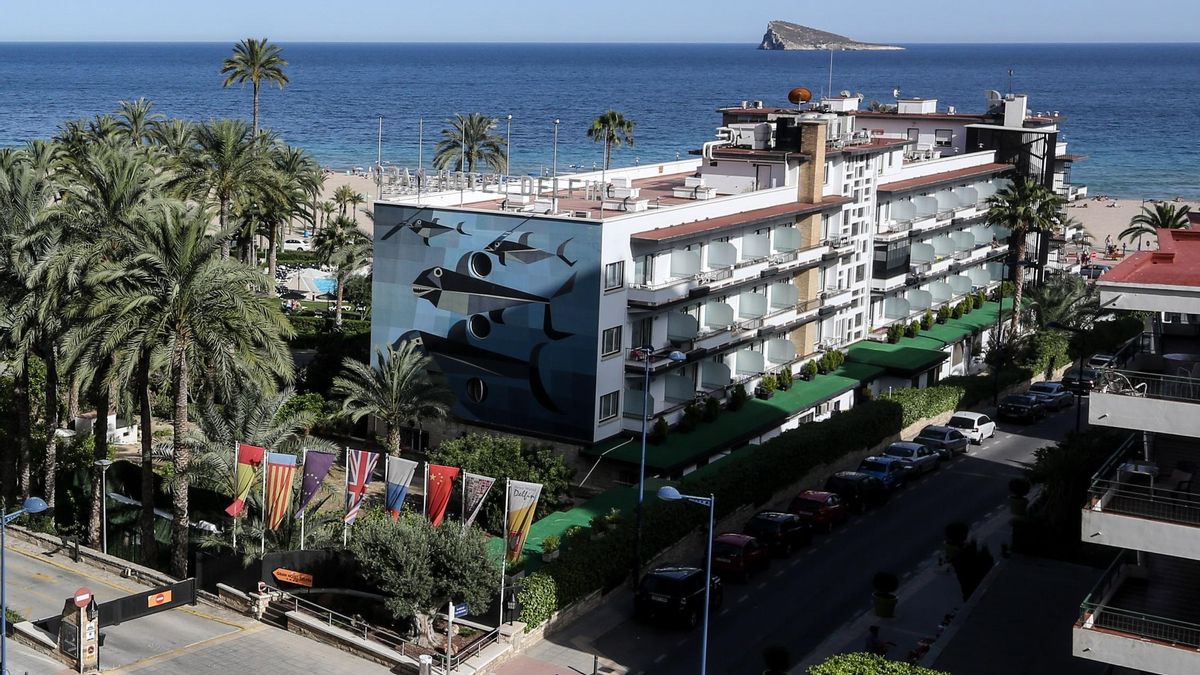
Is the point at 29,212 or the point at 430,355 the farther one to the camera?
the point at 430,355

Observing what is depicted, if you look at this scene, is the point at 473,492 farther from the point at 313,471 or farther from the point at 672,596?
the point at 672,596

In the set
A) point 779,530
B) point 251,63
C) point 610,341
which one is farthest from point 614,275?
point 251,63

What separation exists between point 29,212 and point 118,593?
13117 millimetres

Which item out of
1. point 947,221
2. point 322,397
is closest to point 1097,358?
point 947,221

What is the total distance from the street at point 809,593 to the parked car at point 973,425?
3.08 meters

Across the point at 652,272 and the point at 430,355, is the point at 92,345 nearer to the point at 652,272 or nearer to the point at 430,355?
the point at 430,355

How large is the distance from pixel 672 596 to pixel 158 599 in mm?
14085

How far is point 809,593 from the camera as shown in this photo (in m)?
43.8

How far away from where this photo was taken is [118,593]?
138 ft

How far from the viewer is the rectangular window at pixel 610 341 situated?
172 ft

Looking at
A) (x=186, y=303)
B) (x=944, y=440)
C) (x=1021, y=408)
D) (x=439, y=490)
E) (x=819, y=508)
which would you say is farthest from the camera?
(x=1021, y=408)

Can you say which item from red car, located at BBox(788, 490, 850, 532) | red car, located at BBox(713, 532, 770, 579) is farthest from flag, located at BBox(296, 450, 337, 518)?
red car, located at BBox(788, 490, 850, 532)

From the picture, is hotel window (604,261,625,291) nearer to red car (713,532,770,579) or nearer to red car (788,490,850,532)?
red car (788,490,850,532)

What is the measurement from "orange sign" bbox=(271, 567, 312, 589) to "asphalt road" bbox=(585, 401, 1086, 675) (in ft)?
26.7
